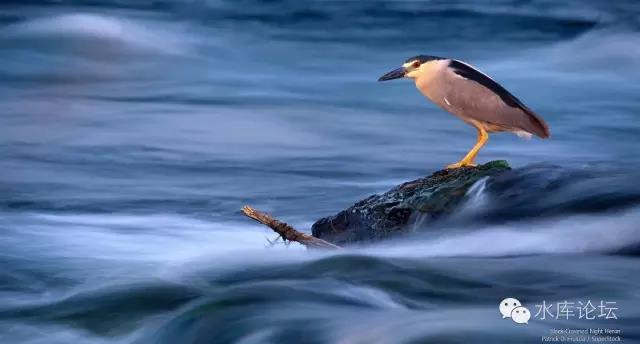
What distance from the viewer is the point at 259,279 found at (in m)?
6.85

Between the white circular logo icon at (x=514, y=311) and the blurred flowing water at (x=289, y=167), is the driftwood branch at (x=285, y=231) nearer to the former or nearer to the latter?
Result: the blurred flowing water at (x=289, y=167)

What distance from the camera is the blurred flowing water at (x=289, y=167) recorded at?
615 cm

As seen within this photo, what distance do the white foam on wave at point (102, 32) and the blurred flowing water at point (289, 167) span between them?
0.05m

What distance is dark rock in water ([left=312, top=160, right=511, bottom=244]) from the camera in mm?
6508

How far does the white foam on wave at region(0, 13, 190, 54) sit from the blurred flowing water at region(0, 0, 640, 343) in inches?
2.0

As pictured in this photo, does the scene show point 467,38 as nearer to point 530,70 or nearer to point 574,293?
point 530,70

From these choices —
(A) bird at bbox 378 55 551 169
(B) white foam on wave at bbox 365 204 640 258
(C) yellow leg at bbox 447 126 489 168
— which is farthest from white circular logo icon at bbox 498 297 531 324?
(A) bird at bbox 378 55 551 169

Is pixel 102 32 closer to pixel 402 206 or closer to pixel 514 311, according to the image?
pixel 402 206

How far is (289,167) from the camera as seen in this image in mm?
12828

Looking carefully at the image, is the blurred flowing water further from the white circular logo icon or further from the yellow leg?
the yellow leg

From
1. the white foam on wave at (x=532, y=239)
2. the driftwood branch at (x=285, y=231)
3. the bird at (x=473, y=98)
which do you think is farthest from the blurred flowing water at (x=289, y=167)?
the bird at (x=473, y=98)

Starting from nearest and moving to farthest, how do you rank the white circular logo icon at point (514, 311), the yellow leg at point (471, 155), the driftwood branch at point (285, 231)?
the white circular logo icon at point (514, 311)
the driftwood branch at point (285, 231)
the yellow leg at point (471, 155)

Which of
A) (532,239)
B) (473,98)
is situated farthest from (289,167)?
(532,239)

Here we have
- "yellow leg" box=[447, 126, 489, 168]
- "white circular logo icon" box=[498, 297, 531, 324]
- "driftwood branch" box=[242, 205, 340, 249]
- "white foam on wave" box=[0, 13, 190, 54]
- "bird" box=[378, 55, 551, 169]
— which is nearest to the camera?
"white circular logo icon" box=[498, 297, 531, 324]
